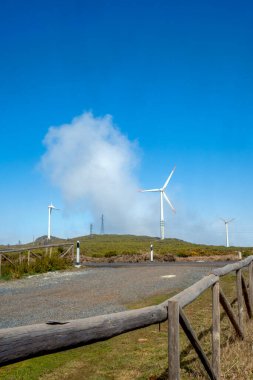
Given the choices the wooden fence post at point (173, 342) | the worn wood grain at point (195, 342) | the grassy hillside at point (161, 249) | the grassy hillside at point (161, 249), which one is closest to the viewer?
the wooden fence post at point (173, 342)

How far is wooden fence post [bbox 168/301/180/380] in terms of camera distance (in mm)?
4520

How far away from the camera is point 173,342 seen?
458 cm

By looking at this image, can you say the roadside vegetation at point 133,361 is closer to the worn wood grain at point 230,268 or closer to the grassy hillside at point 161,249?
the worn wood grain at point 230,268

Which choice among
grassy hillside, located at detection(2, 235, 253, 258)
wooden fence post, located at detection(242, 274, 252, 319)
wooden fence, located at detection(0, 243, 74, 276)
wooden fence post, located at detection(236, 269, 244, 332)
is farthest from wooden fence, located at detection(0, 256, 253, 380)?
grassy hillside, located at detection(2, 235, 253, 258)

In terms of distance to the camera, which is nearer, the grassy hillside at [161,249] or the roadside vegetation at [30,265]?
the roadside vegetation at [30,265]

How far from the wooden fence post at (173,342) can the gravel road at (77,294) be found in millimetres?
5557

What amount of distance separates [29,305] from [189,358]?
685 cm

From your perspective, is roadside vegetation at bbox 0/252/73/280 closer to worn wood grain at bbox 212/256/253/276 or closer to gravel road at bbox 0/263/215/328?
gravel road at bbox 0/263/215/328

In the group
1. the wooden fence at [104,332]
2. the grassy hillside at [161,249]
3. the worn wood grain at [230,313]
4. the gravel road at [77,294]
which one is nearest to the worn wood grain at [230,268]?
the worn wood grain at [230,313]

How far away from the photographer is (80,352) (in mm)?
7695

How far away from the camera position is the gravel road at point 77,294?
35.0 feet

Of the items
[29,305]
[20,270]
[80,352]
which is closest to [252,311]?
[80,352]

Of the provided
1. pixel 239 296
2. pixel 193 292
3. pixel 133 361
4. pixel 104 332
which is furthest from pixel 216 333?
pixel 104 332

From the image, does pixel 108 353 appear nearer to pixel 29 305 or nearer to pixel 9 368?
pixel 9 368
